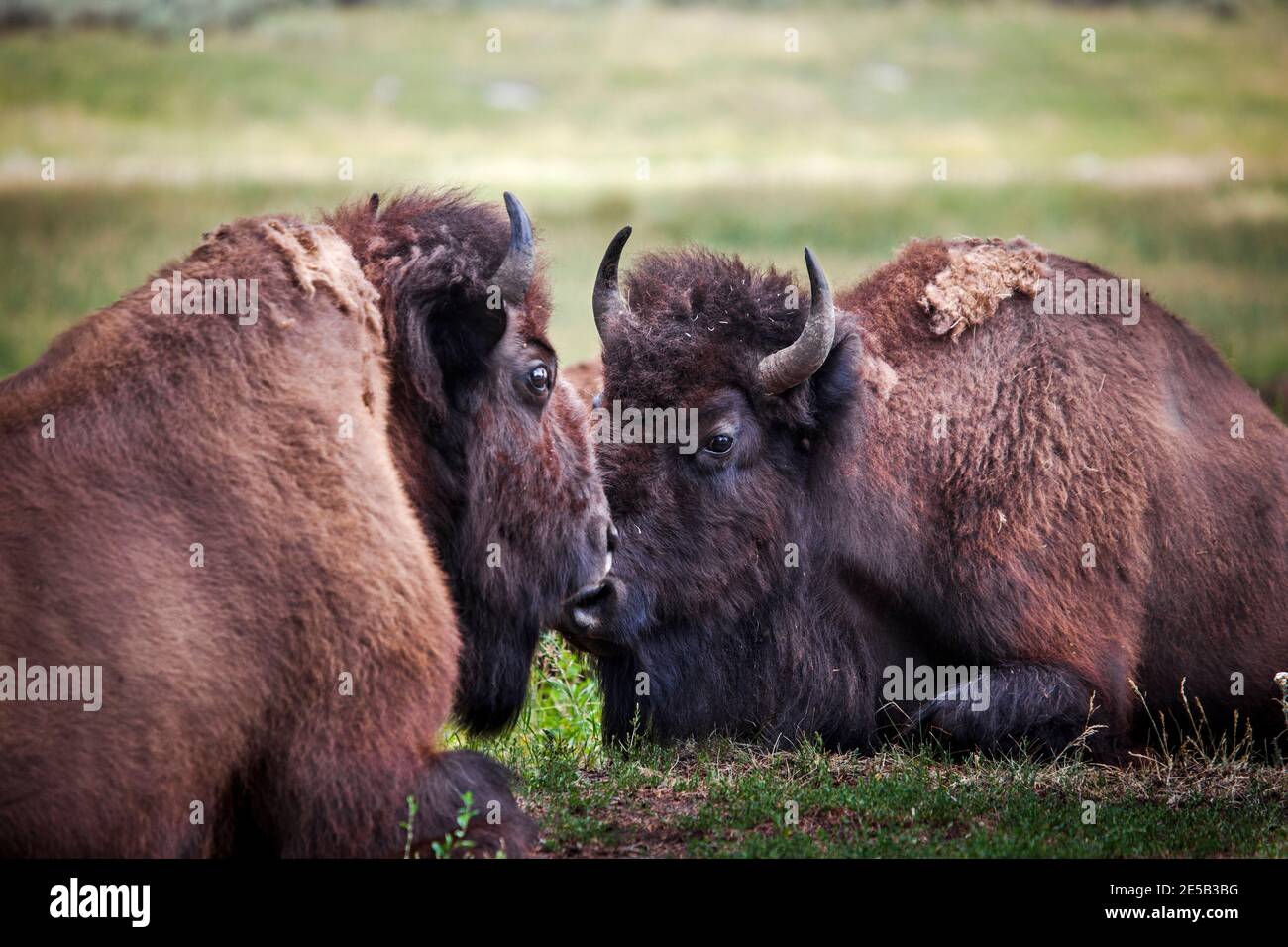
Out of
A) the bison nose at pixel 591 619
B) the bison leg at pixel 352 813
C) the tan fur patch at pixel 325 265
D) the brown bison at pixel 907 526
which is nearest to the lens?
the bison leg at pixel 352 813

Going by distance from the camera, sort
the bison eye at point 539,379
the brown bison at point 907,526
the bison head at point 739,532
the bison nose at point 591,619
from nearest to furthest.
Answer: the bison eye at point 539,379
the bison nose at point 591,619
the brown bison at point 907,526
the bison head at point 739,532

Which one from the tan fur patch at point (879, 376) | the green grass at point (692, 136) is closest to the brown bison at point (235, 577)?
the tan fur patch at point (879, 376)

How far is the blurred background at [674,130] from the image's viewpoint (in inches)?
971

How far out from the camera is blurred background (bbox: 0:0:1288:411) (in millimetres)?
24672

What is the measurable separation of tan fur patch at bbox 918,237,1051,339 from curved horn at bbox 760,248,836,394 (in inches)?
23.2

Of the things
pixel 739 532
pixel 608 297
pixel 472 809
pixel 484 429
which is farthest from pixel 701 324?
pixel 472 809

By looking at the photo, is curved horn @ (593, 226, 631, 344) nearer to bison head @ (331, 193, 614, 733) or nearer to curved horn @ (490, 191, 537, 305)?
bison head @ (331, 193, 614, 733)

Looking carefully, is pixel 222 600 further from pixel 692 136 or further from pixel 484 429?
pixel 692 136

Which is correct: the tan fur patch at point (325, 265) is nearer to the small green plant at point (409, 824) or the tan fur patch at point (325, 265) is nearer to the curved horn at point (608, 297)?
the small green plant at point (409, 824)

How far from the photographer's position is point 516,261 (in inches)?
195

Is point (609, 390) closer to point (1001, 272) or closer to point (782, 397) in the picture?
point (782, 397)

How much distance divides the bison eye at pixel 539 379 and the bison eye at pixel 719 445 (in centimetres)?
118

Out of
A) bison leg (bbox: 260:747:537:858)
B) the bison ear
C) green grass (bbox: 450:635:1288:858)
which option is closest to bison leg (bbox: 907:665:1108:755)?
green grass (bbox: 450:635:1288:858)
